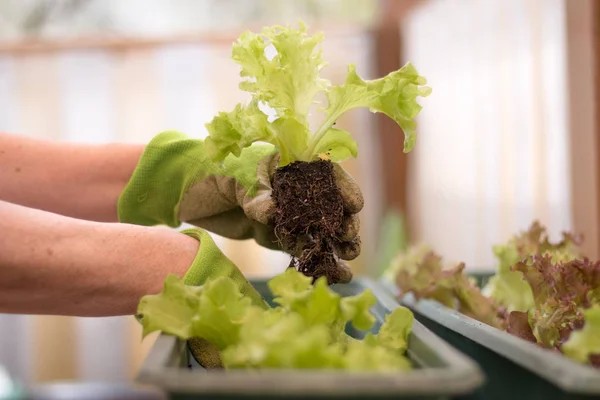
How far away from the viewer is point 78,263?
690mm

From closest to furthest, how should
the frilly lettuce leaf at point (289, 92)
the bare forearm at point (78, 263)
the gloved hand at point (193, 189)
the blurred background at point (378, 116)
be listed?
the bare forearm at point (78, 263), the frilly lettuce leaf at point (289, 92), the gloved hand at point (193, 189), the blurred background at point (378, 116)

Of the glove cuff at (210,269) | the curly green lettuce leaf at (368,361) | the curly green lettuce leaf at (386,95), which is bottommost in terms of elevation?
the curly green lettuce leaf at (368,361)

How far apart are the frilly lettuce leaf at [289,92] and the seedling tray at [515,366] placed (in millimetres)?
234

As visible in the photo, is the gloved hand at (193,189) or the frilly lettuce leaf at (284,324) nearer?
the frilly lettuce leaf at (284,324)

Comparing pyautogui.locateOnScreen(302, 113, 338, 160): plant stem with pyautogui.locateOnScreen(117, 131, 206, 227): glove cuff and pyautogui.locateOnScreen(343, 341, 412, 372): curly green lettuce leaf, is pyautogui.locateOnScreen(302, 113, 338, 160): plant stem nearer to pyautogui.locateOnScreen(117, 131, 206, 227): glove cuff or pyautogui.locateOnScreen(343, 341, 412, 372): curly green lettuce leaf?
pyautogui.locateOnScreen(117, 131, 206, 227): glove cuff

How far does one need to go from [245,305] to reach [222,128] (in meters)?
0.23

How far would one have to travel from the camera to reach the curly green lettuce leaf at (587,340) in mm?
564

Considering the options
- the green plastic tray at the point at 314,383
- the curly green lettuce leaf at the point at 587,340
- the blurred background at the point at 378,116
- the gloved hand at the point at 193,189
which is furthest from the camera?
the blurred background at the point at 378,116

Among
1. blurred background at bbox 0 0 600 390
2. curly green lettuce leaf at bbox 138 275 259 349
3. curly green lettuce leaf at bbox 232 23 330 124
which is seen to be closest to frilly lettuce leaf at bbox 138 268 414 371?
curly green lettuce leaf at bbox 138 275 259 349

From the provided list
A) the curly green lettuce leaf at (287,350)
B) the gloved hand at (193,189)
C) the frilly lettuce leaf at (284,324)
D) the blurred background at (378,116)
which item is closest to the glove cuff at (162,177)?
the gloved hand at (193,189)

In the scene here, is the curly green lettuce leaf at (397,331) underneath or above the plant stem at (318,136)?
underneath

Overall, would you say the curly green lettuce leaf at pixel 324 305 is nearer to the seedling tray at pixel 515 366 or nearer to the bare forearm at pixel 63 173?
the seedling tray at pixel 515 366

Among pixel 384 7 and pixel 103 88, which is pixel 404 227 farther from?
pixel 103 88

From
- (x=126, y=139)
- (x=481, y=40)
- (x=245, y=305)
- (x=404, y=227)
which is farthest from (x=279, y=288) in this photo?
(x=126, y=139)
